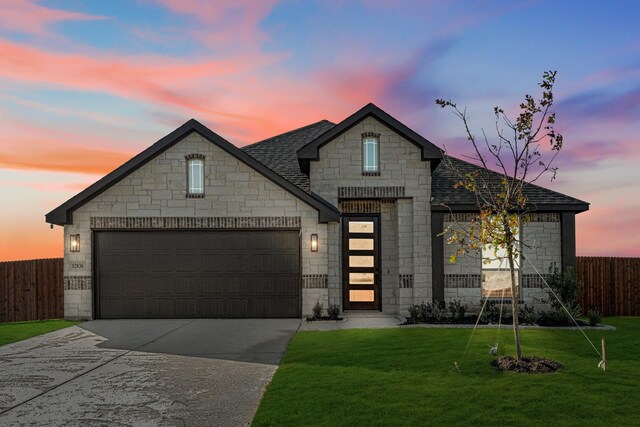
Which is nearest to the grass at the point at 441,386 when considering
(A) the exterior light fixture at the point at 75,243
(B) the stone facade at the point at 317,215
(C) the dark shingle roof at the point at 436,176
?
(B) the stone facade at the point at 317,215

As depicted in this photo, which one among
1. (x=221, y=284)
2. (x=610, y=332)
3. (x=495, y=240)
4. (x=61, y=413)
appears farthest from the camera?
(x=221, y=284)

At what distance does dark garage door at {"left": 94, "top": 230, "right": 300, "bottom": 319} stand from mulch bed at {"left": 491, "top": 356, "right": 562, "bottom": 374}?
744cm

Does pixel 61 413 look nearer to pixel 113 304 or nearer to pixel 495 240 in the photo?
pixel 495 240

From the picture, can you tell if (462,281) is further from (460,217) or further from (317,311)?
(317,311)

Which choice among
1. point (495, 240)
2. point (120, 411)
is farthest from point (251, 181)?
point (120, 411)

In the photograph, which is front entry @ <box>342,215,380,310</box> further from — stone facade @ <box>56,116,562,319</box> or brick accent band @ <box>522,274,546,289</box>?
brick accent band @ <box>522,274,546,289</box>

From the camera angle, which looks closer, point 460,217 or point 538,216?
point 460,217

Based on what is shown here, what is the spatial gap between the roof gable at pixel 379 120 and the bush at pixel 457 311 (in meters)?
4.47

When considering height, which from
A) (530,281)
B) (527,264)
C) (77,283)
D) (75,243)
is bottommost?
(530,281)

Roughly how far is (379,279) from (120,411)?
10572 millimetres

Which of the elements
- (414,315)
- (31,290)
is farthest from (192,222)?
(414,315)

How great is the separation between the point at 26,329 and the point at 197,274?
16.1 ft

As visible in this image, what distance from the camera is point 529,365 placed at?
8.31m

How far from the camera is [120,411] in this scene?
21.5 feet
